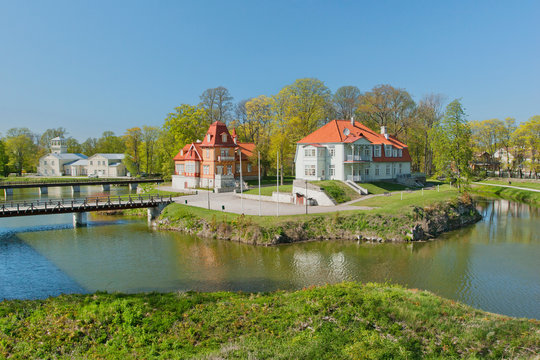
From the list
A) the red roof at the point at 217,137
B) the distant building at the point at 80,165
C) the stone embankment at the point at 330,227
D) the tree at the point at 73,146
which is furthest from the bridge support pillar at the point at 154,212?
the tree at the point at 73,146

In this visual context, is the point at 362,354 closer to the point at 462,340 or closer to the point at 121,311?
the point at 462,340

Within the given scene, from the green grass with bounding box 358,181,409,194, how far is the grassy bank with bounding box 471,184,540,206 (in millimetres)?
8970

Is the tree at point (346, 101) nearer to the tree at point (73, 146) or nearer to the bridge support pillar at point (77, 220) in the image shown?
the bridge support pillar at point (77, 220)

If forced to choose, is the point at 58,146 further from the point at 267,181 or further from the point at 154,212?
the point at 154,212

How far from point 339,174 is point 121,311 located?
36282mm

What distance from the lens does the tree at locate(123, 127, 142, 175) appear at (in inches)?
3174

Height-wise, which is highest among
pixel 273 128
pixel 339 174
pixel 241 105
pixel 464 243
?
pixel 241 105

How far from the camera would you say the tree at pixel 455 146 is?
41375 mm

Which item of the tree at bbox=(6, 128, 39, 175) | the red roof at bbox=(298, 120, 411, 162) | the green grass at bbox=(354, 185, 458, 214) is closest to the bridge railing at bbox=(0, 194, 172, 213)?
the red roof at bbox=(298, 120, 411, 162)

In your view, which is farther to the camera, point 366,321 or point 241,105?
point 241,105

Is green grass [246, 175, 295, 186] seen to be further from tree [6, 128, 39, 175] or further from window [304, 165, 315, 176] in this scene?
tree [6, 128, 39, 175]

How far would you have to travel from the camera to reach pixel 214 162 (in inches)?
2087

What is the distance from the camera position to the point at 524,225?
33.9 metres

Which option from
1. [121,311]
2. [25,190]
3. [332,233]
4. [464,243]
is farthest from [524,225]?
[25,190]
